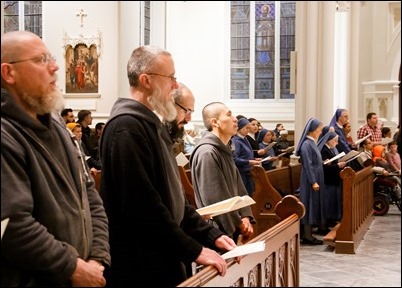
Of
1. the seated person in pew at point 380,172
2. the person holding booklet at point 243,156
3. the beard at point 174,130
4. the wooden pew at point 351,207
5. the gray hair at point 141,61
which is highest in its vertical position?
the gray hair at point 141,61

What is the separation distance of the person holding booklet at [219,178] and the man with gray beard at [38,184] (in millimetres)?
1718

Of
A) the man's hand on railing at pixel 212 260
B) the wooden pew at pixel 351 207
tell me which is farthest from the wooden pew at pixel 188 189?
the man's hand on railing at pixel 212 260

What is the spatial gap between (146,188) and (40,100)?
670mm

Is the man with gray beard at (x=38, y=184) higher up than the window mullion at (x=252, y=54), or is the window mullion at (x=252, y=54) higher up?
the window mullion at (x=252, y=54)

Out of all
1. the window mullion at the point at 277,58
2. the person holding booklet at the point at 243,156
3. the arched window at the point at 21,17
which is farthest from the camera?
the window mullion at the point at 277,58

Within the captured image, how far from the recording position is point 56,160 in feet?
7.16

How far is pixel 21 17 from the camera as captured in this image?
14.0 feet

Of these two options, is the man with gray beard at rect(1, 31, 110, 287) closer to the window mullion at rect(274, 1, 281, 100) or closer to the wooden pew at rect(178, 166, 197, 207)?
the wooden pew at rect(178, 166, 197, 207)

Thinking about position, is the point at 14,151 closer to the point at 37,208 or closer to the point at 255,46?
the point at 37,208

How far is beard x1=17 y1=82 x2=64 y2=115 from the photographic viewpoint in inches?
83.6

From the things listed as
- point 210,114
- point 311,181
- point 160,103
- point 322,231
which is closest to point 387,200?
point 160,103

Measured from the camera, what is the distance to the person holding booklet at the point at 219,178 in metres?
3.99

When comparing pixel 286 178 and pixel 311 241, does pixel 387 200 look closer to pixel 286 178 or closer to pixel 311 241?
pixel 311 241

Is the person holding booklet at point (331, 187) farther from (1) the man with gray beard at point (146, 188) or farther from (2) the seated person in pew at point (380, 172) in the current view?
(1) the man with gray beard at point (146, 188)
